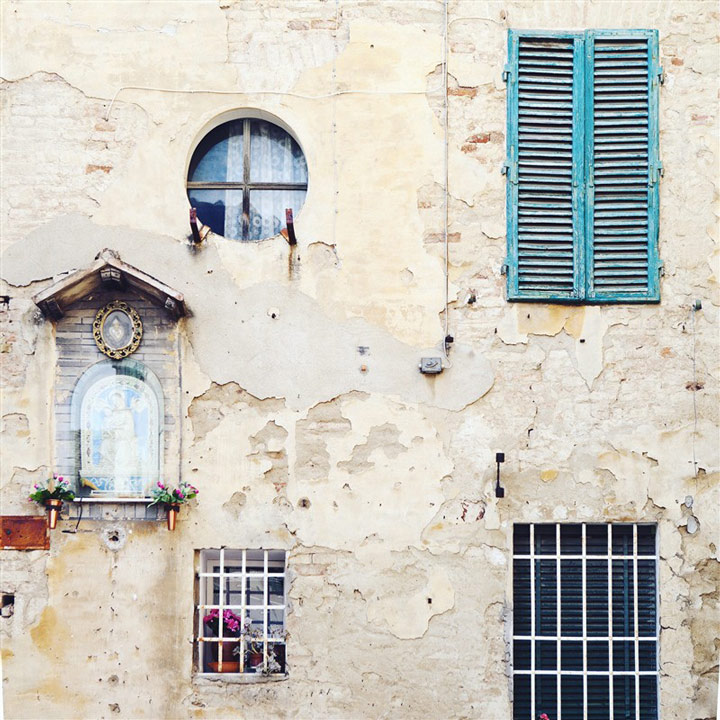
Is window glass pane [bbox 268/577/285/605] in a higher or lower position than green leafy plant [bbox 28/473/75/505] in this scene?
lower

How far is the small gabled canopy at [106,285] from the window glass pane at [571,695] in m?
4.00

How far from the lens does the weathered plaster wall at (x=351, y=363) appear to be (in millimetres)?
7438

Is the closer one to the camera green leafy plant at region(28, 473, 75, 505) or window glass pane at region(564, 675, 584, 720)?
green leafy plant at region(28, 473, 75, 505)

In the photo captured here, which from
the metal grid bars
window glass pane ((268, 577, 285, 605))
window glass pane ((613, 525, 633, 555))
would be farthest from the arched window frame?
window glass pane ((613, 525, 633, 555))

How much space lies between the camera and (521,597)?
761 centimetres

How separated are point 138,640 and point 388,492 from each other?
7.00ft

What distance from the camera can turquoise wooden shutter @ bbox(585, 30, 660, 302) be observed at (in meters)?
7.66

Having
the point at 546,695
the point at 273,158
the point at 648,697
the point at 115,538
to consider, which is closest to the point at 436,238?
the point at 273,158

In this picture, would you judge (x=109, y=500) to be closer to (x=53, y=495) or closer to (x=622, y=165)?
(x=53, y=495)

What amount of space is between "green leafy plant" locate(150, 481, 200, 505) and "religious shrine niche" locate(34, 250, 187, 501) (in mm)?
Answer: 113

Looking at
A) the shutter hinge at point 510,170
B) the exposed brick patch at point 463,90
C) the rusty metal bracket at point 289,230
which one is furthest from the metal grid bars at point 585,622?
the exposed brick patch at point 463,90

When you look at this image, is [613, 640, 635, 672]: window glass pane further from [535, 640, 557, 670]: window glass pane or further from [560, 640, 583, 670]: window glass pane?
[535, 640, 557, 670]: window glass pane

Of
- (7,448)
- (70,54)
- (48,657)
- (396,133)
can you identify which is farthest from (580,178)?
(48,657)

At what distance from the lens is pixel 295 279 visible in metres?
7.65
